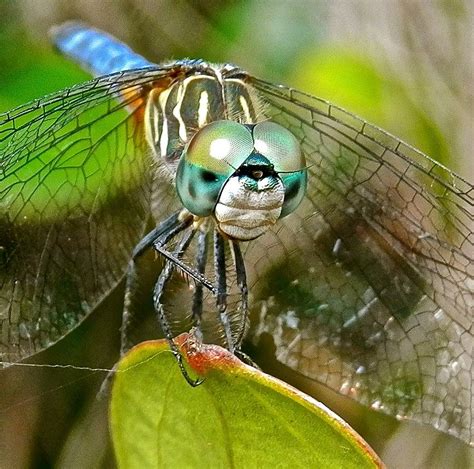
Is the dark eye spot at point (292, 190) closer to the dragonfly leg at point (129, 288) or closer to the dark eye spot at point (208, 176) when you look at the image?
the dark eye spot at point (208, 176)

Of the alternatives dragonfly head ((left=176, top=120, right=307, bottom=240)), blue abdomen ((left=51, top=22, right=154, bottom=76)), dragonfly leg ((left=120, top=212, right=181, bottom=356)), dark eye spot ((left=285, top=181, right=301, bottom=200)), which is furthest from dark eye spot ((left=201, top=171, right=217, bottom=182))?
blue abdomen ((left=51, top=22, right=154, bottom=76))

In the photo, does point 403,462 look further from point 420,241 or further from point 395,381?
point 420,241

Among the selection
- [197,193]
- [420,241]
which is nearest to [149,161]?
[197,193]

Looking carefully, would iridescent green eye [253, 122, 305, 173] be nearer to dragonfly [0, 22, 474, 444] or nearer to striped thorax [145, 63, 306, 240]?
striped thorax [145, 63, 306, 240]

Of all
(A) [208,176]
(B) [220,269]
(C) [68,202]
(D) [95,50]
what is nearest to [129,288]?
(C) [68,202]

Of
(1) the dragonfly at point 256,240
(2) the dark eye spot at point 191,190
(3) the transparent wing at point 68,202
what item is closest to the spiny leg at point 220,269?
(1) the dragonfly at point 256,240

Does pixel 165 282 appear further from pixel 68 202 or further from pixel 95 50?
pixel 95 50
